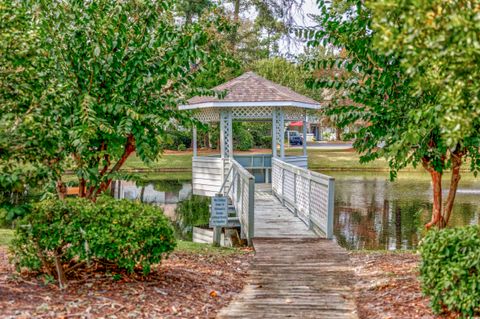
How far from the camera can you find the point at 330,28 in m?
6.35

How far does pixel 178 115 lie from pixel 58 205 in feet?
6.92

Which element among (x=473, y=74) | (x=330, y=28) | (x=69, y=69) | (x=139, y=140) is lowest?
(x=139, y=140)

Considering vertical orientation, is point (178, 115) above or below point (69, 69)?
below

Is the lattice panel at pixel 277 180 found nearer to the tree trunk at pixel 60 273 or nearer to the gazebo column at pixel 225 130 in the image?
the gazebo column at pixel 225 130

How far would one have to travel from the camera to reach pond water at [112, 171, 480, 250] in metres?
11.8

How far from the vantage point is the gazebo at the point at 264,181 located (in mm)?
9000

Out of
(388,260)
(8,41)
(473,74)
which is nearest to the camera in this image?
(473,74)

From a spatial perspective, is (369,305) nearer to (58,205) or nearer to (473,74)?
(473,74)

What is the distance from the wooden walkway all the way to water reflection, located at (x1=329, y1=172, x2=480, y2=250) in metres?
1.85

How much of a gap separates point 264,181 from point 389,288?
482 inches

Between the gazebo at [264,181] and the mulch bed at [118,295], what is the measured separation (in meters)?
3.05

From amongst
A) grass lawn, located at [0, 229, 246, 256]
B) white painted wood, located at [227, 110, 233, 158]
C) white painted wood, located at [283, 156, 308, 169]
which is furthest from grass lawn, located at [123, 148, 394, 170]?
grass lawn, located at [0, 229, 246, 256]

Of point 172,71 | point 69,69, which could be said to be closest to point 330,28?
point 172,71

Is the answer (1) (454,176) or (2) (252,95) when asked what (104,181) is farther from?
(2) (252,95)
